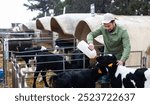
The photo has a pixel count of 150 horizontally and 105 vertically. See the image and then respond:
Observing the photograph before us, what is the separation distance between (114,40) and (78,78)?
853 millimetres

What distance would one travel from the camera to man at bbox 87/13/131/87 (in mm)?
5469

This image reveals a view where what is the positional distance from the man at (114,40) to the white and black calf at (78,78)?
5.8 inches

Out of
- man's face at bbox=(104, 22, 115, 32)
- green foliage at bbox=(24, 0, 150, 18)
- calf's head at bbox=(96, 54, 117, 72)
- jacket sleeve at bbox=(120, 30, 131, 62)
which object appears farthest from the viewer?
green foliage at bbox=(24, 0, 150, 18)

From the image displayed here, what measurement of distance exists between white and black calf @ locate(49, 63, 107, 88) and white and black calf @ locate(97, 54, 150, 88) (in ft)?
0.62

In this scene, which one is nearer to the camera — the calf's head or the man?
the man

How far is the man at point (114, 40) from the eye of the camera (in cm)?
547

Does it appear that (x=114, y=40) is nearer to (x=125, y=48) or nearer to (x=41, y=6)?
(x=125, y=48)

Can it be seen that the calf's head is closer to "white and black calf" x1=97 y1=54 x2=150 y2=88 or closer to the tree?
"white and black calf" x1=97 y1=54 x2=150 y2=88

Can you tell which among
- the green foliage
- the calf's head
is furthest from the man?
the green foliage

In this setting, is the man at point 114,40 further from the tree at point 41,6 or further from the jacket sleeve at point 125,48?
the tree at point 41,6

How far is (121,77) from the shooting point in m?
5.59

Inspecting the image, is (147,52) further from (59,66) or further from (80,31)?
(80,31)

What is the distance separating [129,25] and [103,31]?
296cm

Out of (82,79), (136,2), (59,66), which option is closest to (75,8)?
(136,2)
